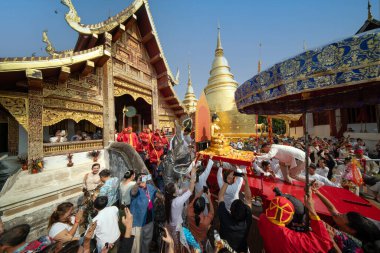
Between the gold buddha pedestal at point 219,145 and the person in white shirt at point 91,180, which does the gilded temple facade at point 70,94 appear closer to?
the person in white shirt at point 91,180

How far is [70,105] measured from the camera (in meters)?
4.45

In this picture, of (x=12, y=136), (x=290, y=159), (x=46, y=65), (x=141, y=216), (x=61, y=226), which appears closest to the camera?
(x=61, y=226)

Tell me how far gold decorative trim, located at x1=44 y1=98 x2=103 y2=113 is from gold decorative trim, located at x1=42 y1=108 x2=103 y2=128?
0.12m

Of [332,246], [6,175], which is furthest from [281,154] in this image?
[6,175]

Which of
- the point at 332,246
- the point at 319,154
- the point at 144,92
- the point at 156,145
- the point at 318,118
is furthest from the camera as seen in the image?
the point at 318,118

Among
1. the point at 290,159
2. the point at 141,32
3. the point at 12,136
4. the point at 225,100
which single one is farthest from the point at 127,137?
the point at 225,100

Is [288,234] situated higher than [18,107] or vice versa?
[18,107]

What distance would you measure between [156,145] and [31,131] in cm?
375

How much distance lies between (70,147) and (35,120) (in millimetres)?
1162

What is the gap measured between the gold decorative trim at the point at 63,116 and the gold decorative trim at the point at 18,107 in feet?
1.14

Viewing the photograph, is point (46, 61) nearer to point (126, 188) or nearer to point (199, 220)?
point (126, 188)

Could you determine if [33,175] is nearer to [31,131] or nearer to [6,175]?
[31,131]

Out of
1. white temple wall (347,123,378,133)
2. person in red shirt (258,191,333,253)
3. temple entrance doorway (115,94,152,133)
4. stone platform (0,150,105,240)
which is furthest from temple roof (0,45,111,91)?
white temple wall (347,123,378,133)

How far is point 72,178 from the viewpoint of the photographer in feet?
13.0
